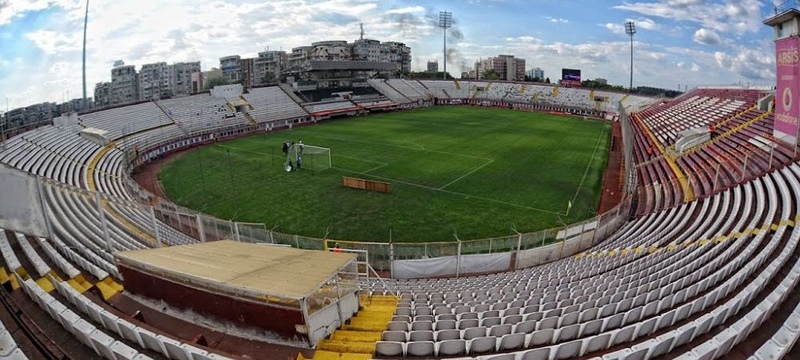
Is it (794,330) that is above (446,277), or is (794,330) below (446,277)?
above

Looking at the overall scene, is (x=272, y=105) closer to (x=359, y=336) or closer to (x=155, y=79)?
(x=359, y=336)

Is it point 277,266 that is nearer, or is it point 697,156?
point 277,266

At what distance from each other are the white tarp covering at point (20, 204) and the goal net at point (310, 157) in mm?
24118

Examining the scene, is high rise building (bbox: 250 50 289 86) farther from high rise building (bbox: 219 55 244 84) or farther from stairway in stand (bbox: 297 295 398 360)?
stairway in stand (bbox: 297 295 398 360)

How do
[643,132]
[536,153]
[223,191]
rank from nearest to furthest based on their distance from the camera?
[223,191] → [536,153] → [643,132]

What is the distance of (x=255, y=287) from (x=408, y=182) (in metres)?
23.3

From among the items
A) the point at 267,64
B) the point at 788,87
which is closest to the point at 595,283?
the point at 788,87

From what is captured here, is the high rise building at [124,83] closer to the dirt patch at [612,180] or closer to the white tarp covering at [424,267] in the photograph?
the dirt patch at [612,180]

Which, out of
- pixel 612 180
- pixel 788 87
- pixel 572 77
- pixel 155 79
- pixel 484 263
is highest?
pixel 155 79

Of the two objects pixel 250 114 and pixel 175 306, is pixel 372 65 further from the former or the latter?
pixel 175 306

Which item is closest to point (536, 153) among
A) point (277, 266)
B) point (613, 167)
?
point (613, 167)

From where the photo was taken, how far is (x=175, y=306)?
8.62m

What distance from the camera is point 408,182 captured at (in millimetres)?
30672

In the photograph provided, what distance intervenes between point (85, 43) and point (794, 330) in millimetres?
82101
